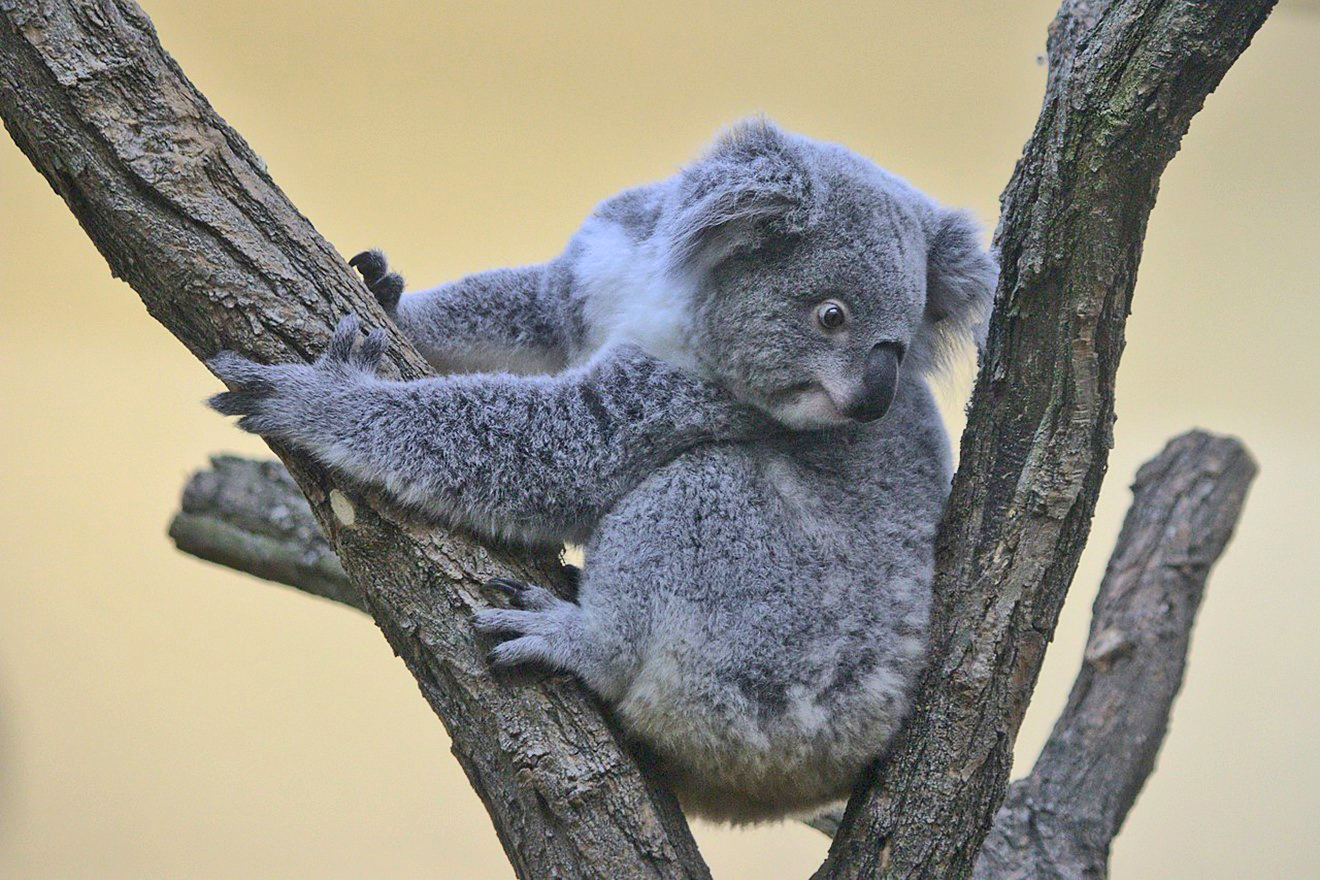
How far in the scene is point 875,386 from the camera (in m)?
1.97

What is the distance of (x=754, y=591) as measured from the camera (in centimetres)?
203

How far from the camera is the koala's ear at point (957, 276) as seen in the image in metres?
2.27

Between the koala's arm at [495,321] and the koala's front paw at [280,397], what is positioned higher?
the koala's arm at [495,321]

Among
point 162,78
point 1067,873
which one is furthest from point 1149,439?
point 162,78

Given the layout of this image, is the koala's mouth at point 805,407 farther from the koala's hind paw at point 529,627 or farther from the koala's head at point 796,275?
the koala's hind paw at point 529,627

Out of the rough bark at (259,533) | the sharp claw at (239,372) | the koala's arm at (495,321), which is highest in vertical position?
the koala's arm at (495,321)

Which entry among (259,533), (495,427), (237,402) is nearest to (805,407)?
(495,427)

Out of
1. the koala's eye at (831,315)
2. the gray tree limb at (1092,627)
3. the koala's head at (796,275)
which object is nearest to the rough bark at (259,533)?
the gray tree limb at (1092,627)

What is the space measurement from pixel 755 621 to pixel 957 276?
831 millimetres

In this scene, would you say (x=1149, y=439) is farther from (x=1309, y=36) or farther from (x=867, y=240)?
(x=867, y=240)

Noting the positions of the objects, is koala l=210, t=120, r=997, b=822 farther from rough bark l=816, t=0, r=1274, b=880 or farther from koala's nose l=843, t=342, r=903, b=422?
rough bark l=816, t=0, r=1274, b=880

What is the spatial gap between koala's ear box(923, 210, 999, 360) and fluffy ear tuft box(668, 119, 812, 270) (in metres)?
0.37

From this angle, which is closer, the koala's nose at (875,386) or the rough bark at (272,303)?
the rough bark at (272,303)

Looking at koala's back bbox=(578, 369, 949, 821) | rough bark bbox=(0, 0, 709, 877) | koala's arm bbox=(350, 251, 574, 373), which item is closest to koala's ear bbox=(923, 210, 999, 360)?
koala's back bbox=(578, 369, 949, 821)
